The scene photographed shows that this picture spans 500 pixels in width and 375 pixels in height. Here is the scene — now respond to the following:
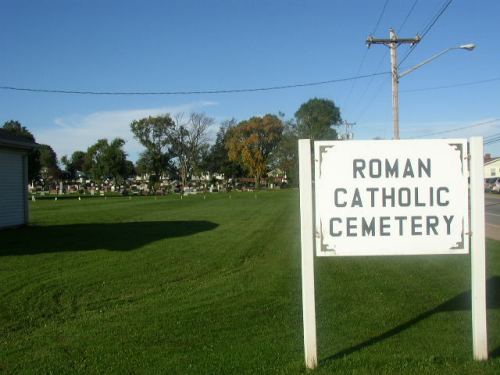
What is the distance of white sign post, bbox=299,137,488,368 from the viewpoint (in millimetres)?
5176

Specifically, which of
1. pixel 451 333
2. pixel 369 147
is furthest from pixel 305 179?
pixel 451 333

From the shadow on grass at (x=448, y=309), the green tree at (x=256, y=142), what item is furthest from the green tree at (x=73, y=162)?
the shadow on grass at (x=448, y=309)

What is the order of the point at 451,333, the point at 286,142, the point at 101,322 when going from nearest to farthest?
the point at 451,333, the point at 101,322, the point at 286,142

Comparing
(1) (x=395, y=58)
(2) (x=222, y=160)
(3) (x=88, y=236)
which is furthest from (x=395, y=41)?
(2) (x=222, y=160)

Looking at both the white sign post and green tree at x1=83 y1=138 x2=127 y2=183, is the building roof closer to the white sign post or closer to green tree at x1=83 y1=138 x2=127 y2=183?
the white sign post

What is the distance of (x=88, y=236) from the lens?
59.9 ft

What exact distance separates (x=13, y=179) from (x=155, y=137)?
92693 millimetres

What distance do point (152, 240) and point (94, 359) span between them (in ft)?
38.0

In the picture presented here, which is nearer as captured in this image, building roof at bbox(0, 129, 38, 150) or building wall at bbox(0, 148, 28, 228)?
building roof at bbox(0, 129, 38, 150)

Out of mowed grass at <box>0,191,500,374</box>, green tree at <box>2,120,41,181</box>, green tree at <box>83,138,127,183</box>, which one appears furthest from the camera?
green tree at <box>83,138,127,183</box>

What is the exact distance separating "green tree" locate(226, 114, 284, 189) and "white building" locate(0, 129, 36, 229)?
8451 centimetres

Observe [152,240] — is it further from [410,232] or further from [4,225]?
[410,232]

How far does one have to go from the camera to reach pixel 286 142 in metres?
99.9

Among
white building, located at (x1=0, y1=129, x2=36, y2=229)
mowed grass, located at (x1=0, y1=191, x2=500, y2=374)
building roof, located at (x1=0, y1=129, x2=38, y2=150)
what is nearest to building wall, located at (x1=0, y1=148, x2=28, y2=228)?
white building, located at (x1=0, y1=129, x2=36, y2=229)
